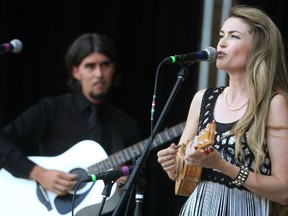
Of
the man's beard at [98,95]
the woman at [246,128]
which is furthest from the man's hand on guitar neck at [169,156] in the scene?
the man's beard at [98,95]

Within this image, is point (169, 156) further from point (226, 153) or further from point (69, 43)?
point (69, 43)

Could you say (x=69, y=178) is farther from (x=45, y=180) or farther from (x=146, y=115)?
(x=146, y=115)

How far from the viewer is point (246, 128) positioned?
2578mm

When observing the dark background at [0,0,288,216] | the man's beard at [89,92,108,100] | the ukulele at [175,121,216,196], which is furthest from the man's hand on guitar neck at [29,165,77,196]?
the ukulele at [175,121,216,196]

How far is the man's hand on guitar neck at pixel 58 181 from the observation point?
383cm

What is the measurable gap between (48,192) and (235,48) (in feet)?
5.46

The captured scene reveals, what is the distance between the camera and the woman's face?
2684 mm

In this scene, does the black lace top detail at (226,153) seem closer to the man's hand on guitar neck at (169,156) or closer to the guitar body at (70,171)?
the man's hand on guitar neck at (169,156)

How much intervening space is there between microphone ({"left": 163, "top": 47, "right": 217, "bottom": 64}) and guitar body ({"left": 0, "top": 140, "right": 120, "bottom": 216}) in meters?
1.34

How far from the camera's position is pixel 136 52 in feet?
15.5

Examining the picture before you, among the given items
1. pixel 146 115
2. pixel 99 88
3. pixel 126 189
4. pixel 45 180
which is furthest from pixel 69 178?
pixel 126 189

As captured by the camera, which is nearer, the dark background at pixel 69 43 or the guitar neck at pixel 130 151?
the guitar neck at pixel 130 151

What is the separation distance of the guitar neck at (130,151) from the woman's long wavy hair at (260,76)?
3.94 feet

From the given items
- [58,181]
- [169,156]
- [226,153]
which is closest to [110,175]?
[169,156]
